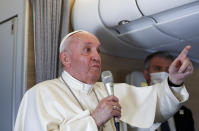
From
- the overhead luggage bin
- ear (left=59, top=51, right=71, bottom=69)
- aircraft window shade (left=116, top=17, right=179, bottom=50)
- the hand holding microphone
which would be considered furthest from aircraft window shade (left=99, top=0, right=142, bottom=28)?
the hand holding microphone

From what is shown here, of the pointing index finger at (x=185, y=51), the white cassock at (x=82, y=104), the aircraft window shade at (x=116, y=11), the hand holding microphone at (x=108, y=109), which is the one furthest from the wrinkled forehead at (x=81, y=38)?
the pointing index finger at (x=185, y=51)

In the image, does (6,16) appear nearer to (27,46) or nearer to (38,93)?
(27,46)

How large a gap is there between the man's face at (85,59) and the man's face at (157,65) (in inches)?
34.5

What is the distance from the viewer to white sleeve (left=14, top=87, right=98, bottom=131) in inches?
57.1

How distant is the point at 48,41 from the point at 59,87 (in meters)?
0.53

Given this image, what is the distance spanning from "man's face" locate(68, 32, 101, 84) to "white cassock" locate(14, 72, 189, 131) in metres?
0.06

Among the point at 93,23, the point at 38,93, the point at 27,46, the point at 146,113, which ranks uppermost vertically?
the point at 93,23

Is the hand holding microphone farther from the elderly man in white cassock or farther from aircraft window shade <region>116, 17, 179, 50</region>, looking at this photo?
aircraft window shade <region>116, 17, 179, 50</region>

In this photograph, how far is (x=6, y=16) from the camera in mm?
2434

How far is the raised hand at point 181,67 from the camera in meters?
1.53

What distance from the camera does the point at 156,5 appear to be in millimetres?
1787

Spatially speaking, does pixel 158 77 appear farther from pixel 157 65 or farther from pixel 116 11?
pixel 116 11

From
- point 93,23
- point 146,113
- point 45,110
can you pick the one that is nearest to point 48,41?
point 93,23

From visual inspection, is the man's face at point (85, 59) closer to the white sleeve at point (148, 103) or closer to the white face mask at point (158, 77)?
the white sleeve at point (148, 103)
